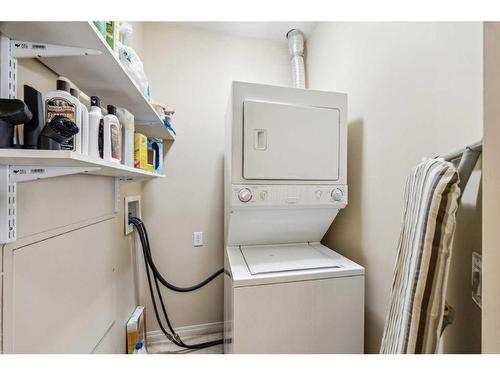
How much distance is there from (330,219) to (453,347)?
37.4 inches

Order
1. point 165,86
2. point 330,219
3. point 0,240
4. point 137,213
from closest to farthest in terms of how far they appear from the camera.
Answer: point 0,240 → point 330,219 → point 137,213 → point 165,86

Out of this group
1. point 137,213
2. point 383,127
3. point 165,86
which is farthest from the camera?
point 165,86

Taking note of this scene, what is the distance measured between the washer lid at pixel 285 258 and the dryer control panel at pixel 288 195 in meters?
0.39

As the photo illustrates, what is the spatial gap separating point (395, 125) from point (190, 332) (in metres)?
2.72

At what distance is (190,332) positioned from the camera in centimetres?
238

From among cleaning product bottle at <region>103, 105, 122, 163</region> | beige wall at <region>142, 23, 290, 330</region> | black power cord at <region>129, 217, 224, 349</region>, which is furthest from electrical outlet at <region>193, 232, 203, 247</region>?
cleaning product bottle at <region>103, 105, 122, 163</region>

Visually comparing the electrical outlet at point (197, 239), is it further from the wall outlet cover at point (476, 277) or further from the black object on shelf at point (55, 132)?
the wall outlet cover at point (476, 277)

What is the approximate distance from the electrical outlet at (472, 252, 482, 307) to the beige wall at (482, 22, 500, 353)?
50cm

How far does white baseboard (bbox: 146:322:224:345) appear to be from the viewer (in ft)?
7.59

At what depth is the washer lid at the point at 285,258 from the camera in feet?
4.64

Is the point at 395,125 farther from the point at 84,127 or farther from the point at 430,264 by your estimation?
the point at 84,127

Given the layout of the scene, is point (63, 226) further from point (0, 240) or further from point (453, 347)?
point (453, 347)
